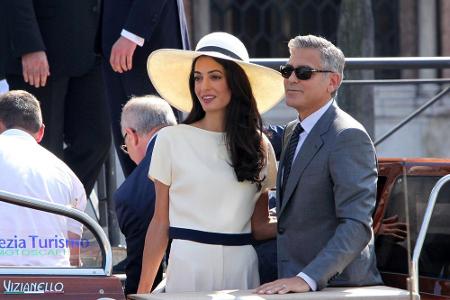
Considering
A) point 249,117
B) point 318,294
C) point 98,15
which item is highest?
Answer: point 98,15

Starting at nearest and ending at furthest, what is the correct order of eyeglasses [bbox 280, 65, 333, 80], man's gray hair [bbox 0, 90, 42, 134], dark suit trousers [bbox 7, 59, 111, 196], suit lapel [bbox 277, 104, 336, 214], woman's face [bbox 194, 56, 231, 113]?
suit lapel [bbox 277, 104, 336, 214], eyeglasses [bbox 280, 65, 333, 80], woman's face [bbox 194, 56, 231, 113], man's gray hair [bbox 0, 90, 42, 134], dark suit trousers [bbox 7, 59, 111, 196]

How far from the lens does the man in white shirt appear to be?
15.1 feet

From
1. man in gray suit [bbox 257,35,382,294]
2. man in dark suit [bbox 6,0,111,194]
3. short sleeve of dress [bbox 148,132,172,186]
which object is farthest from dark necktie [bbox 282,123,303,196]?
man in dark suit [bbox 6,0,111,194]

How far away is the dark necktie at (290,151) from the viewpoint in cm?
502

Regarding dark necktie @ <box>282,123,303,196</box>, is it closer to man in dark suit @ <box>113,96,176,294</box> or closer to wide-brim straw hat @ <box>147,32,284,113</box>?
wide-brim straw hat @ <box>147,32,284,113</box>

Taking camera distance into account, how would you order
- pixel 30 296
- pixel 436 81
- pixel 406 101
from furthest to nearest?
pixel 406 101, pixel 436 81, pixel 30 296

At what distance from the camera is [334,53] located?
5.05 m

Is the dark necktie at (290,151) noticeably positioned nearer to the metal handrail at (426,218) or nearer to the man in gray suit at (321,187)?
the man in gray suit at (321,187)

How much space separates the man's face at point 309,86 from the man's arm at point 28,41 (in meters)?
2.36

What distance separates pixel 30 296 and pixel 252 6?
39.4 ft

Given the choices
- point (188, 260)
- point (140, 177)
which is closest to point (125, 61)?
point (140, 177)

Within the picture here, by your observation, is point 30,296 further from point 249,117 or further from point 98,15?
point 98,15

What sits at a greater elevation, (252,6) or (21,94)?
(252,6)

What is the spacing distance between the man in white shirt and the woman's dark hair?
2.43ft
